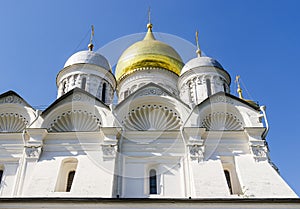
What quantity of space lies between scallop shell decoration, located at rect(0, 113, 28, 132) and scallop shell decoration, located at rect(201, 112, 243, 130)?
5.53 metres

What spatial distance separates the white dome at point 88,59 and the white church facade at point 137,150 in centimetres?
309

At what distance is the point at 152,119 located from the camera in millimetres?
11164

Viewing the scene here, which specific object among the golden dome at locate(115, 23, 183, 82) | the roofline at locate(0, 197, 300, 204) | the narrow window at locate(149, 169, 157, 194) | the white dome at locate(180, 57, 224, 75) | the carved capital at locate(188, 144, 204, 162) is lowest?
the roofline at locate(0, 197, 300, 204)

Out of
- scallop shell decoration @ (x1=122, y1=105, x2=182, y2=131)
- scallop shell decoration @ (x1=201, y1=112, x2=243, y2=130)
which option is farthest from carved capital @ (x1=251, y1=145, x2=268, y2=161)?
scallop shell decoration @ (x1=122, y1=105, x2=182, y2=131)

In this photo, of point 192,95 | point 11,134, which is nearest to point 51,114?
point 11,134

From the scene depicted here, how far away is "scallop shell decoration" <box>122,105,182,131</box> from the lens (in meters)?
11.0

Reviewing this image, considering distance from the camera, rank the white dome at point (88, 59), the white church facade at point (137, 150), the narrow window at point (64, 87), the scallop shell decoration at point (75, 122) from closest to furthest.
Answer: the white church facade at point (137, 150) < the scallop shell decoration at point (75, 122) < the narrow window at point (64, 87) < the white dome at point (88, 59)

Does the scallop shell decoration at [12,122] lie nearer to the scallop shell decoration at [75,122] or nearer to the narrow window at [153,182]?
the scallop shell decoration at [75,122]

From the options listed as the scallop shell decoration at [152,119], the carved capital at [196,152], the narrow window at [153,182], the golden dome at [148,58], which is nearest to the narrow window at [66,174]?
the scallop shell decoration at [152,119]

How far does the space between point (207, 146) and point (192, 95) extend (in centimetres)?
386

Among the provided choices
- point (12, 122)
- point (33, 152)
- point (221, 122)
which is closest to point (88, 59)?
point (12, 122)

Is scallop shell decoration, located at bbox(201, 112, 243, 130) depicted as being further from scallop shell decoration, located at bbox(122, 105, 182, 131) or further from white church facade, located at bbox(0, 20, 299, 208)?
scallop shell decoration, located at bbox(122, 105, 182, 131)

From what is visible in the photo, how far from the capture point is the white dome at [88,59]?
46.1ft

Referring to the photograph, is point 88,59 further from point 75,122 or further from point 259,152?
point 259,152
